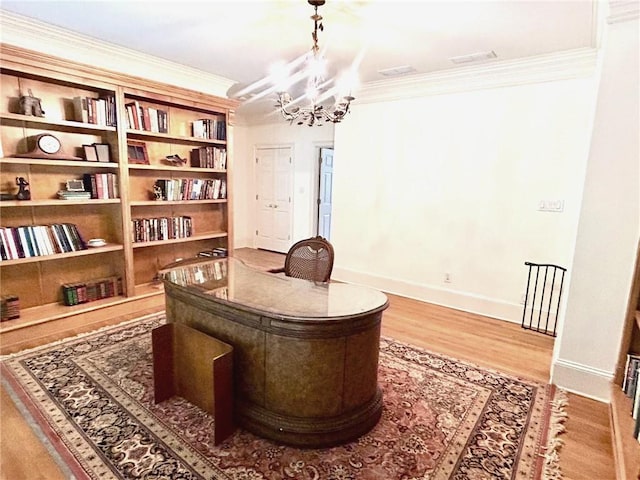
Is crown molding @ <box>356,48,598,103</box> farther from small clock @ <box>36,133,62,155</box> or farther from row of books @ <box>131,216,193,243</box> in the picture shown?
small clock @ <box>36,133,62,155</box>

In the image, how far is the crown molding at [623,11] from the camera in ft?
6.68

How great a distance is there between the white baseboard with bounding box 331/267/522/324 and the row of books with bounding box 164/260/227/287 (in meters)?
2.46

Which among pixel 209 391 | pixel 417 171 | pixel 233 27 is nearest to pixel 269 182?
pixel 417 171

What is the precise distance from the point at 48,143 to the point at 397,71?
3506mm

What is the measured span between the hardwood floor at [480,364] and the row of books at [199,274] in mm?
1075

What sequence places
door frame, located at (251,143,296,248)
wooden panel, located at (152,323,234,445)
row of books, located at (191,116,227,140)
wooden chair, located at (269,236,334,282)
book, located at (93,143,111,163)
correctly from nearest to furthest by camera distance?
wooden panel, located at (152,323,234,445)
wooden chair, located at (269,236,334,282)
book, located at (93,143,111,163)
row of books, located at (191,116,227,140)
door frame, located at (251,143,296,248)

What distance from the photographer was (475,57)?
3.34 meters

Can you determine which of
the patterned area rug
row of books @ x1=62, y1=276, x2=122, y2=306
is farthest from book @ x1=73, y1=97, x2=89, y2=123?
the patterned area rug

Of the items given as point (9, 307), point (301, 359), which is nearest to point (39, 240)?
point (9, 307)

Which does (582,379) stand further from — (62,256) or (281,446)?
(62,256)

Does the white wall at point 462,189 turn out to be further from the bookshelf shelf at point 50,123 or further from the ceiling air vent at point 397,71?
the bookshelf shelf at point 50,123

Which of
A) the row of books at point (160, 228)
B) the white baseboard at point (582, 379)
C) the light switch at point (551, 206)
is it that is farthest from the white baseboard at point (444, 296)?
the row of books at point (160, 228)

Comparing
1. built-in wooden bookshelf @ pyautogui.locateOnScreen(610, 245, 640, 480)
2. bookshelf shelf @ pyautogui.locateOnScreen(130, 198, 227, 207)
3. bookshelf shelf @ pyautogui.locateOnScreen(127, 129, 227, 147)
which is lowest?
built-in wooden bookshelf @ pyautogui.locateOnScreen(610, 245, 640, 480)

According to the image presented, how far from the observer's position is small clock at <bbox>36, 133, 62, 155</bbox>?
3.17 meters
